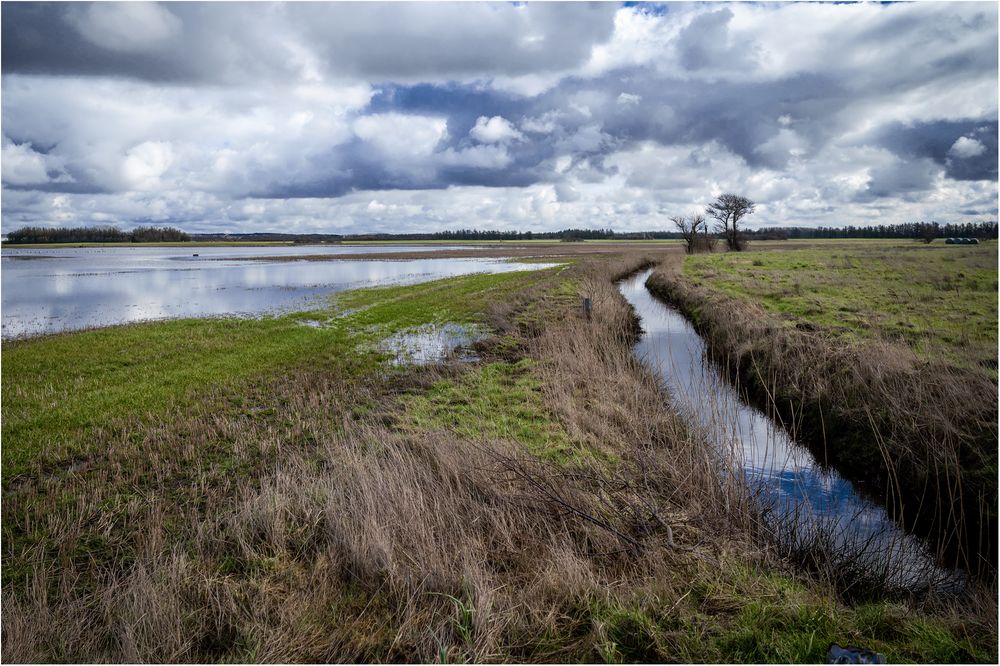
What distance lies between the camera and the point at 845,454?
386 inches

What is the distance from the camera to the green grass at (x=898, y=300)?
14.0 m

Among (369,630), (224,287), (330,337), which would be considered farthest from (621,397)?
(224,287)

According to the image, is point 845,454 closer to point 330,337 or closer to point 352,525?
point 352,525

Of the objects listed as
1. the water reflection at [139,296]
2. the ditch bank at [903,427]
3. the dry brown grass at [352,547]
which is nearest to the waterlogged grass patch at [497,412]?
the dry brown grass at [352,547]

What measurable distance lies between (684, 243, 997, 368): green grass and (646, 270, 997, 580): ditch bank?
6.13 feet

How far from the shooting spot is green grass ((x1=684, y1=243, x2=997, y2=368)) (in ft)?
45.8

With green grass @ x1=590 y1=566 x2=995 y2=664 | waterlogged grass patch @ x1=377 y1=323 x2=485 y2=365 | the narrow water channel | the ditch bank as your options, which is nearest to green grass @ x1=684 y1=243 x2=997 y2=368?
the ditch bank

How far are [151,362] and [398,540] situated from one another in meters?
14.6

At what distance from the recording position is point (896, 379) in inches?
393

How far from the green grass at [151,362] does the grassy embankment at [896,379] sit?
11.3 metres

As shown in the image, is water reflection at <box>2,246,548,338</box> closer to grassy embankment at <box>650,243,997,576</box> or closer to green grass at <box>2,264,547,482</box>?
green grass at <box>2,264,547,482</box>

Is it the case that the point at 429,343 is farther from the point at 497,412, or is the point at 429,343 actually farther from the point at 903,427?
the point at 903,427

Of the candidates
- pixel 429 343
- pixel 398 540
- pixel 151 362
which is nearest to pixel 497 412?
pixel 398 540

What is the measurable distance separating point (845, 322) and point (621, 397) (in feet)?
34.1
